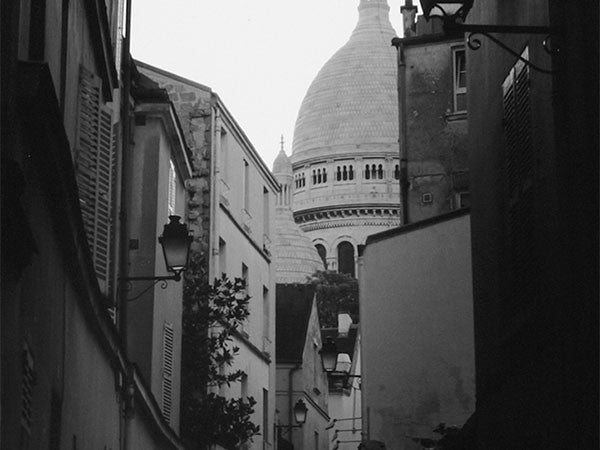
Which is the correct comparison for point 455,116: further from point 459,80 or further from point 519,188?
point 519,188

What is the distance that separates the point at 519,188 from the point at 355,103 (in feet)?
450

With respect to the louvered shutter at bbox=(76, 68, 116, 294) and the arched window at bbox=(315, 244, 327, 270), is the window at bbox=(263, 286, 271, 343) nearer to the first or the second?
the louvered shutter at bbox=(76, 68, 116, 294)

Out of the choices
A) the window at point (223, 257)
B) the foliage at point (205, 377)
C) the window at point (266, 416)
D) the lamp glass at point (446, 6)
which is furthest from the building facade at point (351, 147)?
the lamp glass at point (446, 6)

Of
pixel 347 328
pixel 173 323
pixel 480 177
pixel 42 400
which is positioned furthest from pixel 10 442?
pixel 347 328

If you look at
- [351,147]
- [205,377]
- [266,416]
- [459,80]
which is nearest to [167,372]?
[205,377]

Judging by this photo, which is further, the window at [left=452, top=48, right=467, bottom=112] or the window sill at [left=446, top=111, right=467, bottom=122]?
the window at [left=452, top=48, right=467, bottom=112]

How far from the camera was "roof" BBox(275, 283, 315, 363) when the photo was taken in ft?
133

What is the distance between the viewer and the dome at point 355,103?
147750mm

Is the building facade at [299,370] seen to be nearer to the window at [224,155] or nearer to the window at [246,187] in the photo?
the window at [246,187]

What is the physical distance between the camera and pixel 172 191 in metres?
19.9

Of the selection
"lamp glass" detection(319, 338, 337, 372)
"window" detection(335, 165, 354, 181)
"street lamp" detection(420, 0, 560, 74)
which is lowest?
"street lamp" detection(420, 0, 560, 74)

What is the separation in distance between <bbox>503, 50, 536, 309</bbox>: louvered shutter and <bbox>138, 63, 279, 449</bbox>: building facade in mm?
13953

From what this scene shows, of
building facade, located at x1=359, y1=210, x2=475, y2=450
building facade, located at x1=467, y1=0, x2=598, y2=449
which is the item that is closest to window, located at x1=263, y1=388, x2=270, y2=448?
building facade, located at x1=359, y1=210, x2=475, y2=450

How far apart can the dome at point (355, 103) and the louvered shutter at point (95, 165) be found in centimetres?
13452
